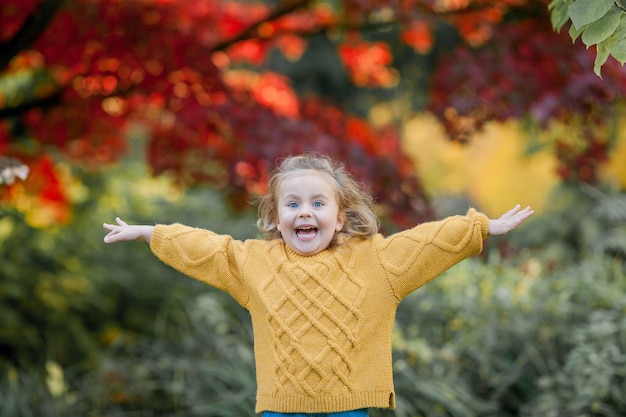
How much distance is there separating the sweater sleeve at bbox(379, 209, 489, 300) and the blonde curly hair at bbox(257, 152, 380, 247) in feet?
0.41

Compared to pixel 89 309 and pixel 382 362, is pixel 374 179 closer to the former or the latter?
pixel 382 362

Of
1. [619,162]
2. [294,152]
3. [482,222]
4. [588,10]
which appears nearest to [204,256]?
[482,222]

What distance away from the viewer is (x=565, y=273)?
565cm

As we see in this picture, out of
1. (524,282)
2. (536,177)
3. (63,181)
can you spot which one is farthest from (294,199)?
(536,177)

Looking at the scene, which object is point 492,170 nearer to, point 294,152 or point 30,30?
point 294,152

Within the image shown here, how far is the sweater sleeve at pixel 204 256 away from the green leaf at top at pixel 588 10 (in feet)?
4.26

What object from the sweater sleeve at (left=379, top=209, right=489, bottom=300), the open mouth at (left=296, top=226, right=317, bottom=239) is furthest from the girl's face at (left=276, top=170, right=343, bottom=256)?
the sweater sleeve at (left=379, top=209, right=489, bottom=300)

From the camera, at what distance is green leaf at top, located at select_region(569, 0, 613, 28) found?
7.63 feet

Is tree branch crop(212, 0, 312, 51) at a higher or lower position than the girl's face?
higher

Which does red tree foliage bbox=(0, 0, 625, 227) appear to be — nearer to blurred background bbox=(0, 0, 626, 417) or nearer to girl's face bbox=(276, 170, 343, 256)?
blurred background bbox=(0, 0, 626, 417)

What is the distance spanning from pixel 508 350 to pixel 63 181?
3877mm

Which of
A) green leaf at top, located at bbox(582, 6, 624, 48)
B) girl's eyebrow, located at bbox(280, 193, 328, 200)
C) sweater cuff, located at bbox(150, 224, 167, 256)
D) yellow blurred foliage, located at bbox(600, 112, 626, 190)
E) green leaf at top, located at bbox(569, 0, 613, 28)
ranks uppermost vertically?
green leaf at top, located at bbox(569, 0, 613, 28)

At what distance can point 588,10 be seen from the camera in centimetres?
234

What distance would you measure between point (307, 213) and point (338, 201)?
17cm
